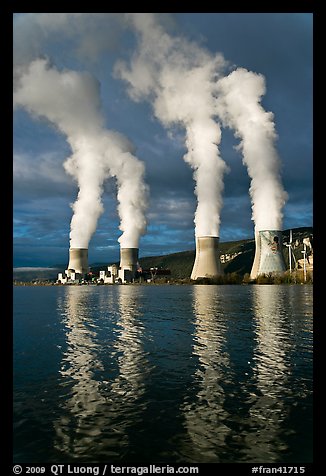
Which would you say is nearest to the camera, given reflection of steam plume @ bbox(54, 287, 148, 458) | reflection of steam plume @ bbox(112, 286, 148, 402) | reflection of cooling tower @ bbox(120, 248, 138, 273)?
reflection of steam plume @ bbox(54, 287, 148, 458)

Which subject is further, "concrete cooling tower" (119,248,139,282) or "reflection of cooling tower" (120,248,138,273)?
"concrete cooling tower" (119,248,139,282)

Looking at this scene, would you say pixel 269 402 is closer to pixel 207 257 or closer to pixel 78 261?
pixel 207 257

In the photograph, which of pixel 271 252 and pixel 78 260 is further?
pixel 78 260

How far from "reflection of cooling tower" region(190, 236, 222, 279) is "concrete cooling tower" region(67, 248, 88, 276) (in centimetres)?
5464

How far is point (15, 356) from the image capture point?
65.8 feet

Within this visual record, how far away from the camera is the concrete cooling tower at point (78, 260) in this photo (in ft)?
466

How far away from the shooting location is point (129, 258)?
476 ft

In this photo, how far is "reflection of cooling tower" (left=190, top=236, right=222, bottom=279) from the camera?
101750mm

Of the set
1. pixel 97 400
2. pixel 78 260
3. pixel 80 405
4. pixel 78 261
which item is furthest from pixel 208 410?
pixel 78 261

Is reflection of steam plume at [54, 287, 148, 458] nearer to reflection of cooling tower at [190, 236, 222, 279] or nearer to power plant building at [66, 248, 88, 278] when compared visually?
reflection of cooling tower at [190, 236, 222, 279]

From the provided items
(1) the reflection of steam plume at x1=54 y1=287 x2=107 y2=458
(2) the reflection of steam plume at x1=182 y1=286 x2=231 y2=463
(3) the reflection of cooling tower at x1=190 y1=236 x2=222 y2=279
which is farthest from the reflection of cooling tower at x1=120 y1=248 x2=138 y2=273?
(2) the reflection of steam plume at x1=182 y1=286 x2=231 y2=463

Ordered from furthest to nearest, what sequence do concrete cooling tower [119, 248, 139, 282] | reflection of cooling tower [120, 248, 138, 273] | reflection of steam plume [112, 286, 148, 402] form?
concrete cooling tower [119, 248, 139, 282]
reflection of cooling tower [120, 248, 138, 273]
reflection of steam plume [112, 286, 148, 402]
